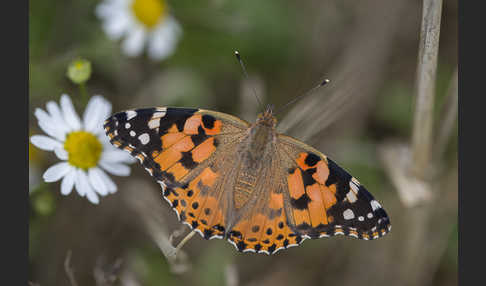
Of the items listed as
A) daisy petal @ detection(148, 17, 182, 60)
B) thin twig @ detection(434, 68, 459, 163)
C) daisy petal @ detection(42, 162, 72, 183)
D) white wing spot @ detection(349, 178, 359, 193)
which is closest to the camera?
white wing spot @ detection(349, 178, 359, 193)

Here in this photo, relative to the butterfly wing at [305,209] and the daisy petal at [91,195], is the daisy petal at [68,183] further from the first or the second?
the butterfly wing at [305,209]

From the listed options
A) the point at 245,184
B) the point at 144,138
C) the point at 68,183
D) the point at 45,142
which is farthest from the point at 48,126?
the point at 245,184

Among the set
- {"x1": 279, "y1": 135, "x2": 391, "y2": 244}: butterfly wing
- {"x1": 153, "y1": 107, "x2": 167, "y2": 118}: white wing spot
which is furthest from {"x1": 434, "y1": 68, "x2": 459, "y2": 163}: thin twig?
{"x1": 153, "y1": 107, "x2": 167, "y2": 118}: white wing spot

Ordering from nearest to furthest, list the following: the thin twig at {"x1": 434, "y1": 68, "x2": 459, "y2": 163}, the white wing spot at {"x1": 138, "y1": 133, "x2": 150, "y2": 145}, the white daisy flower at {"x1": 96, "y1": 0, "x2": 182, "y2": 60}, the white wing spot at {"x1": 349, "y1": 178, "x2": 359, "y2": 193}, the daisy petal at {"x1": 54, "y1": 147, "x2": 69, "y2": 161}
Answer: the white wing spot at {"x1": 349, "y1": 178, "x2": 359, "y2": 193}
the white wing spot at {"x1": 138, "y1": 133, "x2": 150, "y2": 145}
the daisy petal at {"x1": 54, "y1": 147, "x2": 69, "y2": 161}
the thin twig at {"x1": 434, "y1": 68, "x2": 459, "y2": 163}
the white daisy flower at {"x1": 96, "y1": 0, "x2": 182, "y2": 60}

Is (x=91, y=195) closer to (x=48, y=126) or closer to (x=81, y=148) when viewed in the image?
(x=81, y=148)

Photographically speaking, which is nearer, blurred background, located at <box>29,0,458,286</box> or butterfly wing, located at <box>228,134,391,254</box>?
butterfly wing, located at <box>228,134,391,254</box>

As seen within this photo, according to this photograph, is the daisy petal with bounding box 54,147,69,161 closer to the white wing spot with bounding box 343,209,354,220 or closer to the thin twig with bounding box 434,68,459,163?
the white wing spot with bounding box 343,209,354,220
